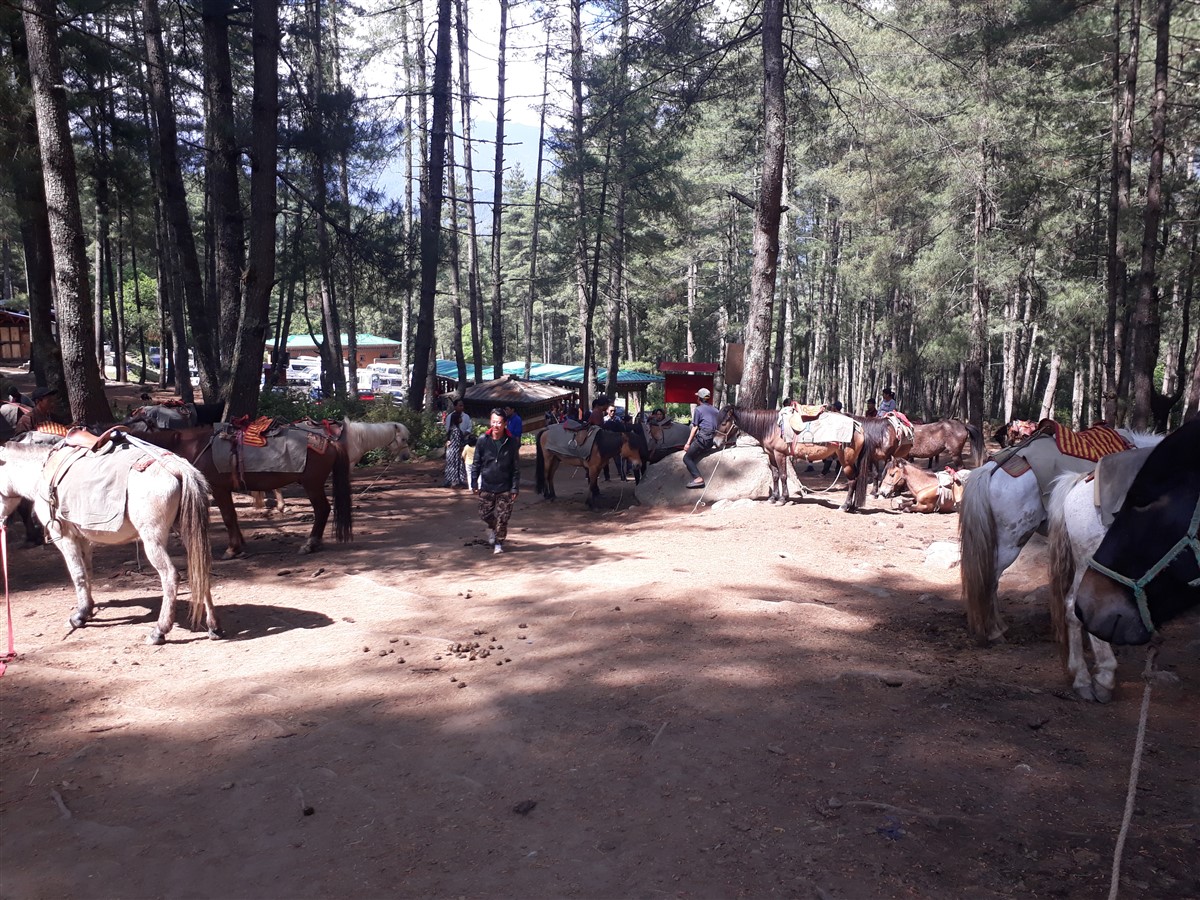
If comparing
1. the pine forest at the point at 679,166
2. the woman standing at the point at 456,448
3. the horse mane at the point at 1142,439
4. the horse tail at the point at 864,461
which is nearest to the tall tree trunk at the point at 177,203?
the pine forest at the point at 679,166

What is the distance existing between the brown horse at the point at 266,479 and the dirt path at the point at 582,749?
167cm

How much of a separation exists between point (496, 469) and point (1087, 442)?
6612mm

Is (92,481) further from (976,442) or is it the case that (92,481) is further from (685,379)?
(685,379)

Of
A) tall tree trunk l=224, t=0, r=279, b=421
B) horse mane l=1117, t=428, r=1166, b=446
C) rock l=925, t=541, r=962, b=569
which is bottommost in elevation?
rock l=925, t=541, r=962, b=569

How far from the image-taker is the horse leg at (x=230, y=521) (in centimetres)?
1004

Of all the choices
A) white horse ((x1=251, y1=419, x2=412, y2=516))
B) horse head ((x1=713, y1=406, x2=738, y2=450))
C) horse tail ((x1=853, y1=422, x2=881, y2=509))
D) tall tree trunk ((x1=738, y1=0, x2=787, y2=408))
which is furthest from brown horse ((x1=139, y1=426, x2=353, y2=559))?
horse tail ((x1=853, y1=422, x2=881, y2=509))

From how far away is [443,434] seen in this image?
72.2ft

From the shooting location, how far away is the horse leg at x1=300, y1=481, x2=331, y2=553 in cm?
1056

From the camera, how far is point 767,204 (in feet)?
46.8

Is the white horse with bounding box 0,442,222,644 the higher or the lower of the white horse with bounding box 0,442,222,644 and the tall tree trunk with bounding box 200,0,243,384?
the lower

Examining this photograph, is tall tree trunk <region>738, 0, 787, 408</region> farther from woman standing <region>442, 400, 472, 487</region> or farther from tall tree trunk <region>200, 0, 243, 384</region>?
tall tree trunk <region>200, 0, 243, 384</region>

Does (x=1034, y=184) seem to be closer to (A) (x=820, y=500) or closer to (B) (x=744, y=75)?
(B) (x=744, y=75)

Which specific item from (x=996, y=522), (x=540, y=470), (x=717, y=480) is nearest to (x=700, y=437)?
(x=717, y=480)

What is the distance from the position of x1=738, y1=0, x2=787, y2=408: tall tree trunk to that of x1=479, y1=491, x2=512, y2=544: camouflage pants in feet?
20.0
